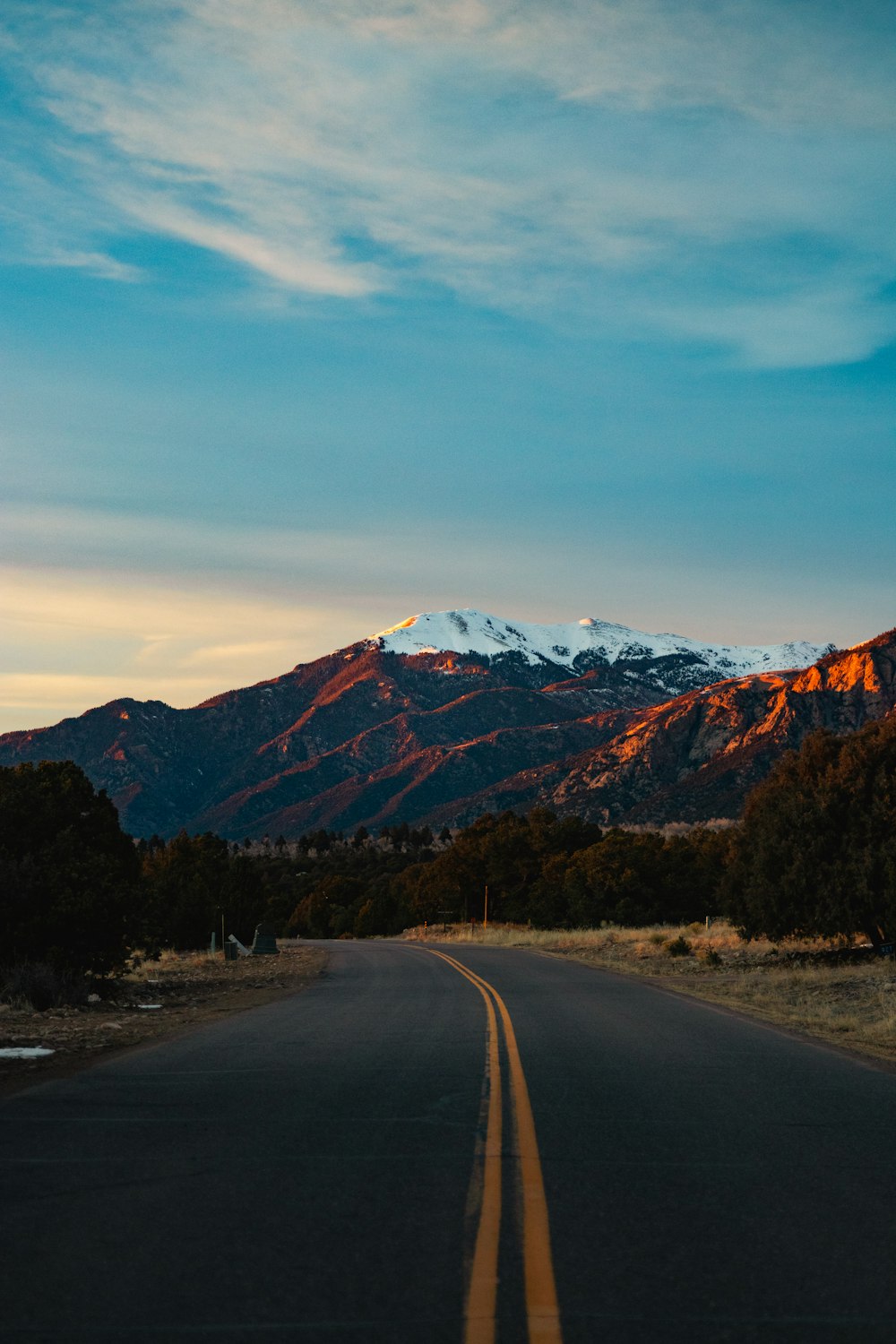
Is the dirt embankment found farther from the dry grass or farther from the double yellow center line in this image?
the dry grass

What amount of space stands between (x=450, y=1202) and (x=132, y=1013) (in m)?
16.7

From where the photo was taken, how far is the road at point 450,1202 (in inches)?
209

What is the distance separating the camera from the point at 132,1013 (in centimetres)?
2252

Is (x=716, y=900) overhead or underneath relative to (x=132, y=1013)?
overhead

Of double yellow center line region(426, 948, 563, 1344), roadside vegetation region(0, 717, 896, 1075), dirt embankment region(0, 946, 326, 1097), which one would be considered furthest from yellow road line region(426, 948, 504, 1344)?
roadside vegetation region(0, 717, 896, 1075)

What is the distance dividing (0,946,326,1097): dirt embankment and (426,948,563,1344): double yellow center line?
17.5 feet

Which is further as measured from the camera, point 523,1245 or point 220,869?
point 220,869

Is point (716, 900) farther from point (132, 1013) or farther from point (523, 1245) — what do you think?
point (523, 1245)

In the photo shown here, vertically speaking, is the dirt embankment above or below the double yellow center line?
below

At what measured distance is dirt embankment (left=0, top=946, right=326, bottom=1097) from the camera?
14.6 metres

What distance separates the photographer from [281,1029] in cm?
1816

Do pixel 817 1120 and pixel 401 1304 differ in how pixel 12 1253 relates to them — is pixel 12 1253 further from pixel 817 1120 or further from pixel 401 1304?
pixel 817 1120

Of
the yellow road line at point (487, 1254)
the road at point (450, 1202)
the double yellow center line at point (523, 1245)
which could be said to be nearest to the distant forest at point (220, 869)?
the road at point (450, 1202)

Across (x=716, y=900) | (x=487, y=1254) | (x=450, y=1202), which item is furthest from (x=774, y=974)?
(x=487, y=1254)
